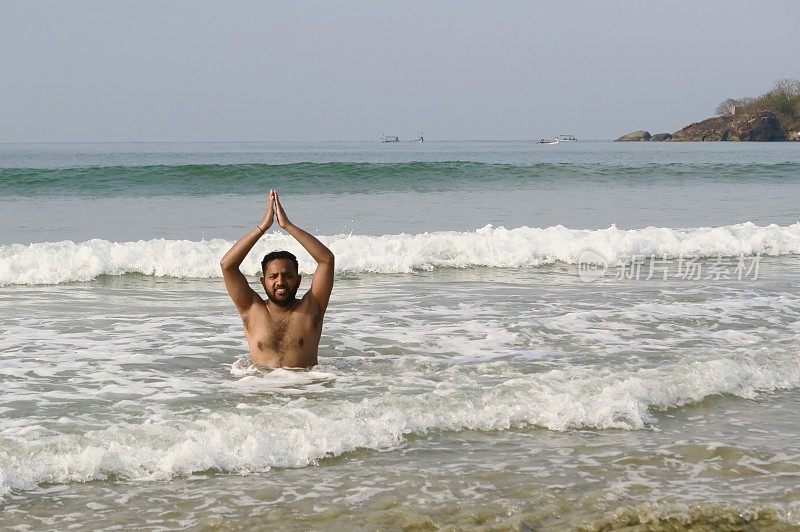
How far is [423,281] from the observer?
12242 millimetres

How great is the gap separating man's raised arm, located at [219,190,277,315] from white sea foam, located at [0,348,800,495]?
1048 mm

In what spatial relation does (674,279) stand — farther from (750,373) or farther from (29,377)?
(29,377)

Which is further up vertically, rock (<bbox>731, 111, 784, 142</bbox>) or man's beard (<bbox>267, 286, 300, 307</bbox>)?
rock (<bbox>731, 111, 784, 142</bbox>)

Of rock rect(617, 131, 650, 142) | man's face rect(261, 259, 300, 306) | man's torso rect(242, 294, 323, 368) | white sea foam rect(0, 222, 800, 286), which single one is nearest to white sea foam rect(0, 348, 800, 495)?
man's torso rect(242, 294, 323, 368)

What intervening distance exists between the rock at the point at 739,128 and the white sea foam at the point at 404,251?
342ft

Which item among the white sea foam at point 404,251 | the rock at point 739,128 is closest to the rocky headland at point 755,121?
the rock at point 739,128

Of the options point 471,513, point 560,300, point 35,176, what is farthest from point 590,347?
point 35,176

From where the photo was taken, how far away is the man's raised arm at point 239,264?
6.25 metres

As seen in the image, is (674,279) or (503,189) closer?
(674,279)

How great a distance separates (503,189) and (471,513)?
27.3m

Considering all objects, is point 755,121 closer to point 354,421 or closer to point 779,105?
point 779,105

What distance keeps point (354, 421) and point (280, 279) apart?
5.00 ft

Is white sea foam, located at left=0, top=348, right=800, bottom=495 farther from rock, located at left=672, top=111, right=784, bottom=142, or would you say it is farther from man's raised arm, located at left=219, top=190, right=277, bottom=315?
rock, located at left=672, top=111, right=784, bottom=142

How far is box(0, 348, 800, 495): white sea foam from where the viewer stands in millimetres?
4820
